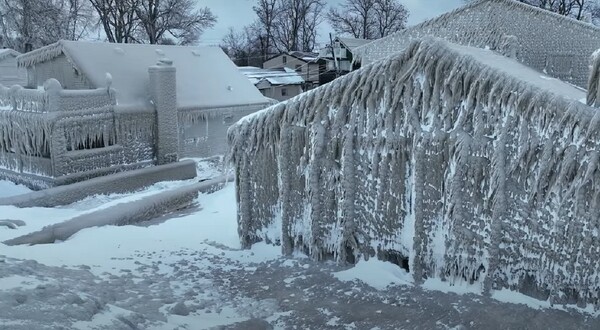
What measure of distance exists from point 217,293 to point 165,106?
1085 cm

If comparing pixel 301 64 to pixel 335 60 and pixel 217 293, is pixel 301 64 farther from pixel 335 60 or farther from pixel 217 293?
pixel 217 293

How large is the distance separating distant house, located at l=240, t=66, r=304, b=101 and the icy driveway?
74.5 feet

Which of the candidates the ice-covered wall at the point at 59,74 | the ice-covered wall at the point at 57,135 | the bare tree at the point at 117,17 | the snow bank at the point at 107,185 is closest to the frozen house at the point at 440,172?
the snow bank at the point at 107,185

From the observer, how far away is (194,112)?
58.8 feet

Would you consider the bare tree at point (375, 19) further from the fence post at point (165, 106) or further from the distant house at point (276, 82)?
the fence post at point (165, 106)

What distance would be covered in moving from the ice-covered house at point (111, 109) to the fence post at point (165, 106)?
3cm

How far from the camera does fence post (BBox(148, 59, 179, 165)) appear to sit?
16.5m

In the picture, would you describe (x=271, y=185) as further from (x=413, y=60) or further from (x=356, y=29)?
(x=356, y=29)

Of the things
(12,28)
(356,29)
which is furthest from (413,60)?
(356,29)

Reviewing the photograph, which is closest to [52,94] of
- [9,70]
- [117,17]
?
[9,70]

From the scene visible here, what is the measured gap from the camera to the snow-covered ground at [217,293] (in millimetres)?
5562

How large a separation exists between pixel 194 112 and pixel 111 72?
276 cm

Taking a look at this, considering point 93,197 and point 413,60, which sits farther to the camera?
point 93,197

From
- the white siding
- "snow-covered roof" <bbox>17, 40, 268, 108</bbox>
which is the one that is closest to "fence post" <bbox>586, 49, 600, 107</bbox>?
"snow-covered roof" <bbox>17, 40, 268, 108</bbox>
